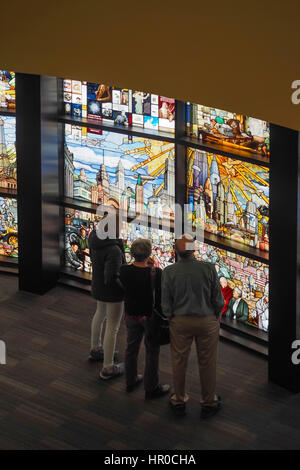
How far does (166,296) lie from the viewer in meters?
5.48

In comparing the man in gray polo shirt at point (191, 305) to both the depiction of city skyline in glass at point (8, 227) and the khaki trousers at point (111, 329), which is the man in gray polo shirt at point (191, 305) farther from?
the depiction of city skyline in glass at point (8, 227)

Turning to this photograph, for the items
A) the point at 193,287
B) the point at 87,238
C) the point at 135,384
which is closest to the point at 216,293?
the point at 193,287

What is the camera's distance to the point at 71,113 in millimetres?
7504

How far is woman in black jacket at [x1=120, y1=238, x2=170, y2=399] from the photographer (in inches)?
222

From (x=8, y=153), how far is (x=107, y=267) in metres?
2.36

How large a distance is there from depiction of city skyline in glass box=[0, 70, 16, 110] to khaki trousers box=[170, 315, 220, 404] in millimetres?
3189

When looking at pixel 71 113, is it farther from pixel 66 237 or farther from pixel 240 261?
pixel 240 261

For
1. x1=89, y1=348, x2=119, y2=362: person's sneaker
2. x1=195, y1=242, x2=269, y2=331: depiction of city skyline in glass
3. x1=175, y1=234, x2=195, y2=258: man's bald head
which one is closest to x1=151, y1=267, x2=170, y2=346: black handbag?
x1=175, y1=234, x2=195, y2=258: man's bald head

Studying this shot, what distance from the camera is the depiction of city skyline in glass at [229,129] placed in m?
6.19

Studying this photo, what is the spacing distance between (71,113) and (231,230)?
190cm

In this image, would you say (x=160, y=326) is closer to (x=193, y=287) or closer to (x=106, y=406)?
(x=193, y=287)

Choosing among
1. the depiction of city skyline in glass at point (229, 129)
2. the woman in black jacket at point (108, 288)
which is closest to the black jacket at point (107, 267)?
the woman in black jacket at point (108, 288)
